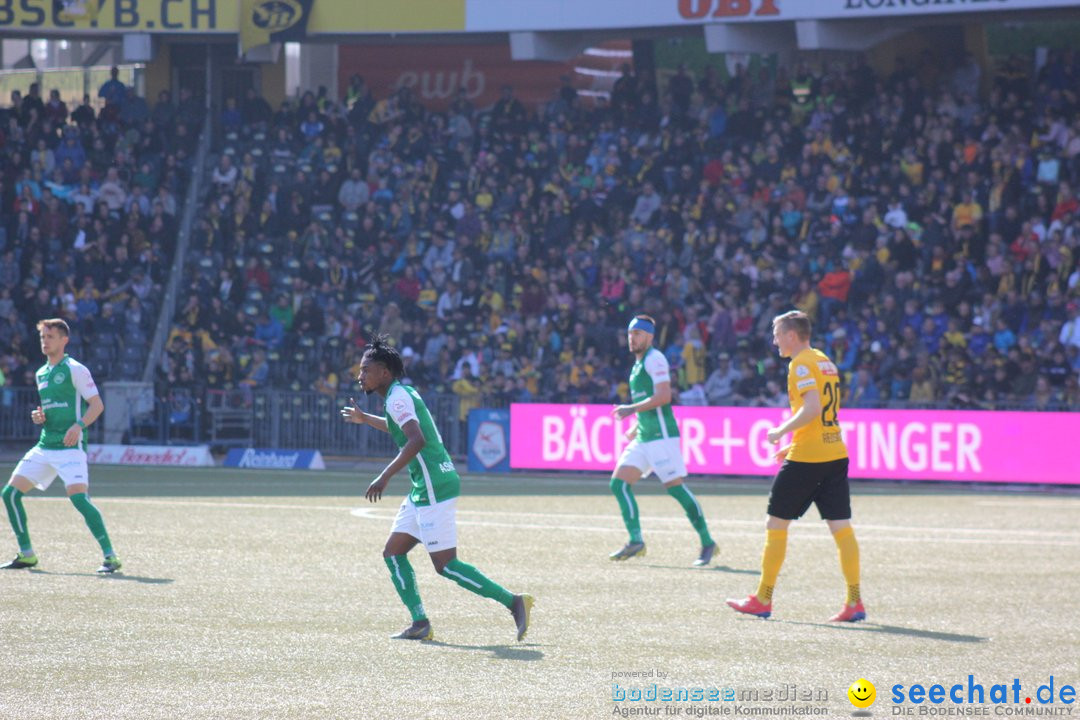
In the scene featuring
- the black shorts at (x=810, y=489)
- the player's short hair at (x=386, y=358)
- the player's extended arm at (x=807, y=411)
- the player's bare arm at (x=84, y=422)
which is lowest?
the black shorts at (x=810, y=489)

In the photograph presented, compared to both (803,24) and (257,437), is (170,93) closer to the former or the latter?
(257,437)

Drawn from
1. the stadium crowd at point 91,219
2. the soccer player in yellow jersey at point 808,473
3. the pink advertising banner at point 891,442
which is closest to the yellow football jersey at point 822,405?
the soccer player in yellow jersey at point 808,473

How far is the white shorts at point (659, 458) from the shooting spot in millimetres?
15227

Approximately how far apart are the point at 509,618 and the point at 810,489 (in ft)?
7.75

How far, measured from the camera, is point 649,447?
1530 cm

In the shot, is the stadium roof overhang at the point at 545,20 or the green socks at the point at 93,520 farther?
the stadium roof overhang at the point at 545,20

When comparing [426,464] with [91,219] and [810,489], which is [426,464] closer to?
[810,489]

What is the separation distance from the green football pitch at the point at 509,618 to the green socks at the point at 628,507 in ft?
1.32

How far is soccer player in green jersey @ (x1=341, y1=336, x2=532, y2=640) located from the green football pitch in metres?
0.30

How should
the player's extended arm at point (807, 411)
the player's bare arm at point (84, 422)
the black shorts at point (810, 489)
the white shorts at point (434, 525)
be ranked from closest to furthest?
the white shorts at point (434, 525) → the player's extended arm at point (807, 411) → the black shorts at point (810, 489) → the player's bare arm at point (84, 422)

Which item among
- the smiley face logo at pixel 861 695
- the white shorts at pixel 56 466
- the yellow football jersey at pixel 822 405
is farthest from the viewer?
the white shorts at pixel 56 466

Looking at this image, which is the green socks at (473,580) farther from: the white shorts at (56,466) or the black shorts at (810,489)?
the white shorts at (56,466)

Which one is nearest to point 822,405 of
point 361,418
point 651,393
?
point 361,418

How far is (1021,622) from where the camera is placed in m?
11.2
